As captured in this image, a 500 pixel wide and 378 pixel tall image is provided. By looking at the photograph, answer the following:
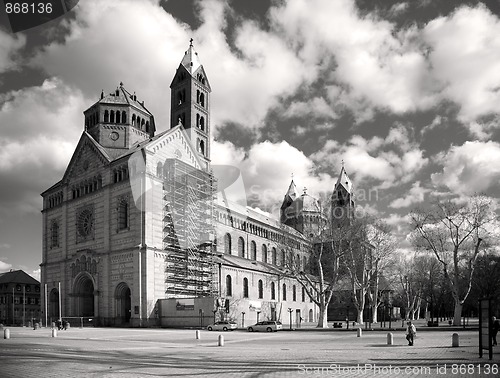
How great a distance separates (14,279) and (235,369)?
9441 cm

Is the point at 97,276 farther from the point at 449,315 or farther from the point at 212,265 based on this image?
the point at 449,315

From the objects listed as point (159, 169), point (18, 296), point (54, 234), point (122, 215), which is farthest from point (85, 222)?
point (18, 296)

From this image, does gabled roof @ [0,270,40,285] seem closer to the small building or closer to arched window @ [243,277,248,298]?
the small building

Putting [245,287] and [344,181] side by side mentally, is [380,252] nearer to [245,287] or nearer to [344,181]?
[245,287]

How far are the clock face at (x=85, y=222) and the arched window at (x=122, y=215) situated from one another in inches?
244

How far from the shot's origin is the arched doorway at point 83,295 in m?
60.2

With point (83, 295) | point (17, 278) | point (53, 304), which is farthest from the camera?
point (17, 278)

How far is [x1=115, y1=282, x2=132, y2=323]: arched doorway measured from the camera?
55.4m

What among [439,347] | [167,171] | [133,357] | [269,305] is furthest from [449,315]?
[133,357]

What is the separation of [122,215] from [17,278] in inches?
2142

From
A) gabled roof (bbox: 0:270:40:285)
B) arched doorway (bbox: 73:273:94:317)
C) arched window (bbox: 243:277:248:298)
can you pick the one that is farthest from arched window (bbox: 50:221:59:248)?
gabled roof (bbox: 0:270:40:285)

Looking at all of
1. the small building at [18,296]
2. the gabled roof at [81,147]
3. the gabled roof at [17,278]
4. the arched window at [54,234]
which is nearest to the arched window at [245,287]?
the gabled roof at [81,147]

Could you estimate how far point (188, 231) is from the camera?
59.7 meters

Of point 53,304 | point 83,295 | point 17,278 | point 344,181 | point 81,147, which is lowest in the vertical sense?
point 17,278
